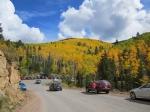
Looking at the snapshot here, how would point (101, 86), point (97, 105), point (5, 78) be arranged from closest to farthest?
point (97, 105) → point (5, 78) → point (101, 86)

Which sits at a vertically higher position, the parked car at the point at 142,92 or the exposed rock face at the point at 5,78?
the exposed rock face at the point at 5,78

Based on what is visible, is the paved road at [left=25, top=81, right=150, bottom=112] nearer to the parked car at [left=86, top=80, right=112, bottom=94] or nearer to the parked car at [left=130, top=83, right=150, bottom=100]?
the parked car at [left=130, top=83, right=150, bottom=100]

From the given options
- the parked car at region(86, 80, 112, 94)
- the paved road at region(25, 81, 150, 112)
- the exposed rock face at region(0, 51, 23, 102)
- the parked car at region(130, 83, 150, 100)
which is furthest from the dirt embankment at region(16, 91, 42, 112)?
the parked car at region(86, 80, 112, 94)

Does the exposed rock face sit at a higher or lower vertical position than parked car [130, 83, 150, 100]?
higher

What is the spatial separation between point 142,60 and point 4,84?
6147 centimetres

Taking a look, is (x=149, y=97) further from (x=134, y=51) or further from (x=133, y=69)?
(x=134, y=51)

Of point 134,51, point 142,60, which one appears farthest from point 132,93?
point 134,51

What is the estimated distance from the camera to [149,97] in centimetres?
2781

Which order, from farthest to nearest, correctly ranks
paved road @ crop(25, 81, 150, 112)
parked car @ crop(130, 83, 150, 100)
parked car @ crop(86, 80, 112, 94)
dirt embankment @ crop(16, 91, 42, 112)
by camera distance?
1. parked car @ crop(86, 80, 112, 94)
2. parked car @ crop(130, 83, 150, 100)
3. dirt embankment @ crop(16, 91, 42, 112)
4. paved road @ crop(25, 81, 150, 112)

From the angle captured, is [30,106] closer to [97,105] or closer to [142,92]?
[97,105]

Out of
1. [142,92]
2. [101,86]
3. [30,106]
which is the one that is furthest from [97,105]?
[101,86]

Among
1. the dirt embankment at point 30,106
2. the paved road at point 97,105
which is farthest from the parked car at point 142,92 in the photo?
the dirt embankment at point 30,106

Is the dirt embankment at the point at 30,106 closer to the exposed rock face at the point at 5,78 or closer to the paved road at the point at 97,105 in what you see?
the paved road at the point at 97,105

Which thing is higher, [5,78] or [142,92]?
[5,78]
